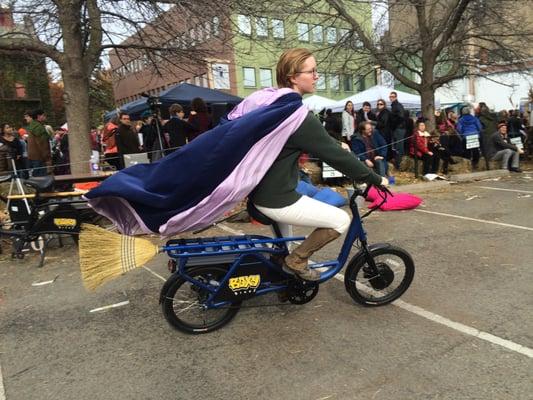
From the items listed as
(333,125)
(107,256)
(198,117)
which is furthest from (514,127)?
(107,256)

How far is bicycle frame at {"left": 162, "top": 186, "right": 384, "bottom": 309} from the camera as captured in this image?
349 cm

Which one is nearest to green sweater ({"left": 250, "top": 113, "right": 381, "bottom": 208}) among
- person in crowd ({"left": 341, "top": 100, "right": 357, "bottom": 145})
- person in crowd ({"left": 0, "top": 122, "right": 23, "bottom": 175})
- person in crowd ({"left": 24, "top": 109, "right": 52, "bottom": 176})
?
person in crowd ({"left": 24, "top": 109, "right": 52, "bottom": 176})

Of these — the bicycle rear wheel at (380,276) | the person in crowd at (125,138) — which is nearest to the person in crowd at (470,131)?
the person in crowd at (125,138)

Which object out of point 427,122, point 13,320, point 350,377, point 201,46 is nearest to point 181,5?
point 201,46

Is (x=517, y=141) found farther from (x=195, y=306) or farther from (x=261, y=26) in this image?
(x=195, y=306)

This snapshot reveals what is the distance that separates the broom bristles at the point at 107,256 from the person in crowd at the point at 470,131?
439 inches

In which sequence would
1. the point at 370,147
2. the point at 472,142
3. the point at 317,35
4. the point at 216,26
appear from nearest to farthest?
the point at 216,26
the point at 370,147
the point at 472,142
the point at 317,35

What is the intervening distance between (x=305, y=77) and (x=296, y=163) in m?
0.65

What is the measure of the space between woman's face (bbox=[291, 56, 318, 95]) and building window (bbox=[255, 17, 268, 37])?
6181mm

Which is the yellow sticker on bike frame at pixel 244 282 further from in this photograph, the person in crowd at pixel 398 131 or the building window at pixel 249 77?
the building window at pixel 249 77

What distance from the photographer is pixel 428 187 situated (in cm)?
1030

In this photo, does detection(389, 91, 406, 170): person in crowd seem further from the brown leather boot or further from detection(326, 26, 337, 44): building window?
the brown leather boot

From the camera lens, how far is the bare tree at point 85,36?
825cm

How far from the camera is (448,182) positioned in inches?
432
